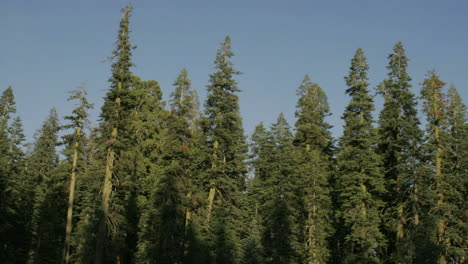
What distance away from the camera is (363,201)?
1409 inches

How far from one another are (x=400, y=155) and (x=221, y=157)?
16114 mm

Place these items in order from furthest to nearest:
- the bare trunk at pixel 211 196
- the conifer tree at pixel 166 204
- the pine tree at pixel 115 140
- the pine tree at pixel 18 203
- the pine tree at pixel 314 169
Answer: the pine tree at pixel 18 203 < the pine tree at pixel 314 169 < the bare trunk at pixel 211 196 < the conifer tree at pixel 166 204 < the pine tree at pixel 115 140

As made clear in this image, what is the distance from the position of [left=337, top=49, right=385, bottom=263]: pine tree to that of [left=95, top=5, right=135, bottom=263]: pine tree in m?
19.1

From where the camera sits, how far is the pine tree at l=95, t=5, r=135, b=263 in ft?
86.7

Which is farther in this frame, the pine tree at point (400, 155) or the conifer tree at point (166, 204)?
the pine tree at point (400, 155)

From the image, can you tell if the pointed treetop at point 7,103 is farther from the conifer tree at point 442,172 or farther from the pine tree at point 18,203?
the conifer tree at point 442,172

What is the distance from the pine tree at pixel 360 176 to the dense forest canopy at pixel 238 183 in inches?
4.9

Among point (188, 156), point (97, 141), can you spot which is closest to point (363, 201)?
point (188, 156)

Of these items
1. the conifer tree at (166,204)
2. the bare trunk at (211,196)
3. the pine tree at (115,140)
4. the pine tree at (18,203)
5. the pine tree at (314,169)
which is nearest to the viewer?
the pine tree at (115,140)

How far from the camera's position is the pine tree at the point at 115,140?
26422 millimetres

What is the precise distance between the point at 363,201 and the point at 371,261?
16.8ft

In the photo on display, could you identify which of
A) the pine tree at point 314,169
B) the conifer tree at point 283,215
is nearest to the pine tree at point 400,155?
the pine tree at point 314,169

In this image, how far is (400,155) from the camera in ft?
121

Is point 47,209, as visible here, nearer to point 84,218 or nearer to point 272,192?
point 84,218
